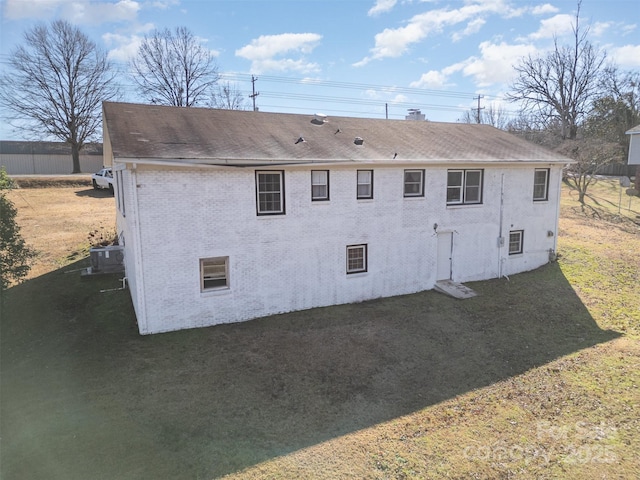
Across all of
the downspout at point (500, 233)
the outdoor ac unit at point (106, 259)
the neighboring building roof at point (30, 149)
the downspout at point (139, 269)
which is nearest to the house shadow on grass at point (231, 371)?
the downspout at point (139, 269)

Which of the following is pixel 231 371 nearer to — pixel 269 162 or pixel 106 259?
pixel 269 162

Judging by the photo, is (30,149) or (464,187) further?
(30,149)

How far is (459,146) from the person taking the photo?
16266 mm

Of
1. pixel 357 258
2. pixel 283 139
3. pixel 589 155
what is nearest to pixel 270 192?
pixel 283 139

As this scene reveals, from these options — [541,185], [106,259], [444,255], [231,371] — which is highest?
[541,185]

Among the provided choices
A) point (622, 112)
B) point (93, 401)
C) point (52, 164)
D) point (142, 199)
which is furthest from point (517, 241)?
point (52, 164)

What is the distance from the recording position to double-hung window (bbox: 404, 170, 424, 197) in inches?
558

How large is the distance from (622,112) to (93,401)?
54.0 meters

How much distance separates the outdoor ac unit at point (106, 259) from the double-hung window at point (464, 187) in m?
12.7

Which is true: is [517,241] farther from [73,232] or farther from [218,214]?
[73,232]

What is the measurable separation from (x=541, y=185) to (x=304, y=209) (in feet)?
35.5

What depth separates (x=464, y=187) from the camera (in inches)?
600

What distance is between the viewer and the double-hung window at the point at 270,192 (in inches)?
472

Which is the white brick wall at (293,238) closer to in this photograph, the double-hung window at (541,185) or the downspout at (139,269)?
the downspout at (139,269)
